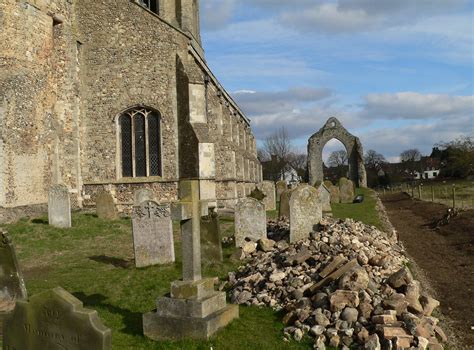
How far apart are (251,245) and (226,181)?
11.4 metres

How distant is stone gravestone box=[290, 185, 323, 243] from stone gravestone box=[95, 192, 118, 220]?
24.5ft

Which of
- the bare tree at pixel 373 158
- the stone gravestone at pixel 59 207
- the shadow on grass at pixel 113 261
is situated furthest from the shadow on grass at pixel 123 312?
the bare tree at pixel 373 158

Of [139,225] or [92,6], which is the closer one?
[139,225]

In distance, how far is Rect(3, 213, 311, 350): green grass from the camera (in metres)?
5.29

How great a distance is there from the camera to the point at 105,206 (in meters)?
15.2

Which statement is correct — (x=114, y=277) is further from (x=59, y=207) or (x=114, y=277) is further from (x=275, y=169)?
(x=275, y=169)

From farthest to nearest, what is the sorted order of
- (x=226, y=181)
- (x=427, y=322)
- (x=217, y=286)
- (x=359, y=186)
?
1. (x=359, y=186)
2. (x=226, y=181)
3. (x=217, y=286)
4. (x=427, y=322)

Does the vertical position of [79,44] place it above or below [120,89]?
above

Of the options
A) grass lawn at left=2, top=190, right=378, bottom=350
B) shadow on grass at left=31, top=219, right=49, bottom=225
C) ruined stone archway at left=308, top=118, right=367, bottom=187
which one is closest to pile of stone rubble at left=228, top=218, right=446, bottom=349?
grass lawn at left=2, top=190, right=378, bottom=350

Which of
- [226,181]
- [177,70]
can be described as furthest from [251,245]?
[226,181]

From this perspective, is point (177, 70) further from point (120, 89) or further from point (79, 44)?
point (79, 44)

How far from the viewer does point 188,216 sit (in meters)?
5.50

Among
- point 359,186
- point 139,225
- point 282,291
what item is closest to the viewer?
point 282,291

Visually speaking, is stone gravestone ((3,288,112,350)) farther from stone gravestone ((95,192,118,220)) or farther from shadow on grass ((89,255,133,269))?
stone gravestone ((95,192,118,220))
